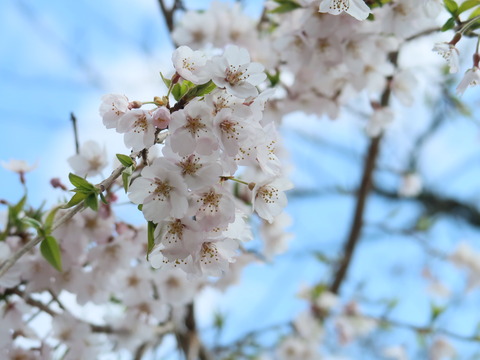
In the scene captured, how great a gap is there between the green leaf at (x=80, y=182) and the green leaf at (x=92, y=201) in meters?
0.01

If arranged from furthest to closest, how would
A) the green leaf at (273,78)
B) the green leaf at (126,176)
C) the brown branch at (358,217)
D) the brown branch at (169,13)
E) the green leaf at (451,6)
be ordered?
the brown branch at (358,217) → the brown branch at (169,13) → the green leaf at (273,78) → the green leaf at (451,6) → the green leaf at (126,176)

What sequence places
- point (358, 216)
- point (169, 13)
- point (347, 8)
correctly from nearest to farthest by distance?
point (347, 8), point (169, 13), point (358, 216)

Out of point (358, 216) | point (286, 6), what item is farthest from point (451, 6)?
point (358, 216)

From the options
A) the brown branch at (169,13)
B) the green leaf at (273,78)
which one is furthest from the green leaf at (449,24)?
the brown branch at (169,13)

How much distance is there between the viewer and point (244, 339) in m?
2.26

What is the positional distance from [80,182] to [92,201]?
0.04 meters

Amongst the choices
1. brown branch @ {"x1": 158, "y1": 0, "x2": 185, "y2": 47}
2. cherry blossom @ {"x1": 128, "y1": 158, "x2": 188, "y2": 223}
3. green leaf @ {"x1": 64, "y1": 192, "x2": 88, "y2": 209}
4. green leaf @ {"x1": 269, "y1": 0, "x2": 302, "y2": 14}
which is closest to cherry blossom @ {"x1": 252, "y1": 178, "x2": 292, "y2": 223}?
cherry blossom @ {"x1": 128, "y1": 158, "x2": 188, "y2": 223}

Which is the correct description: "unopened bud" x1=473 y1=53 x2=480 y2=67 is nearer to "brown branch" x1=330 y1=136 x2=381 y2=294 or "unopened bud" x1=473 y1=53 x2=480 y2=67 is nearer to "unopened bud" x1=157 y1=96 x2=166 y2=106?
"unopened bud" x1=157 y1=96 x2=166 y2=106

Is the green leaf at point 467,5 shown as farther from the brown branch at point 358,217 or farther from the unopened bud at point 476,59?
the brown branch at point 358,217

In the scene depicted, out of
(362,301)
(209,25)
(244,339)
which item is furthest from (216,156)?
(362,301)

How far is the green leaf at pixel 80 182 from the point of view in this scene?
2.88ft

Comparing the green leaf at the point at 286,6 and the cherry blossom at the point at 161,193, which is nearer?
the cherry blossom at the point at 161,193

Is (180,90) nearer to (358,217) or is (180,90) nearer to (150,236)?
(150,236)

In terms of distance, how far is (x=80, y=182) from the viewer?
0.88 metres
